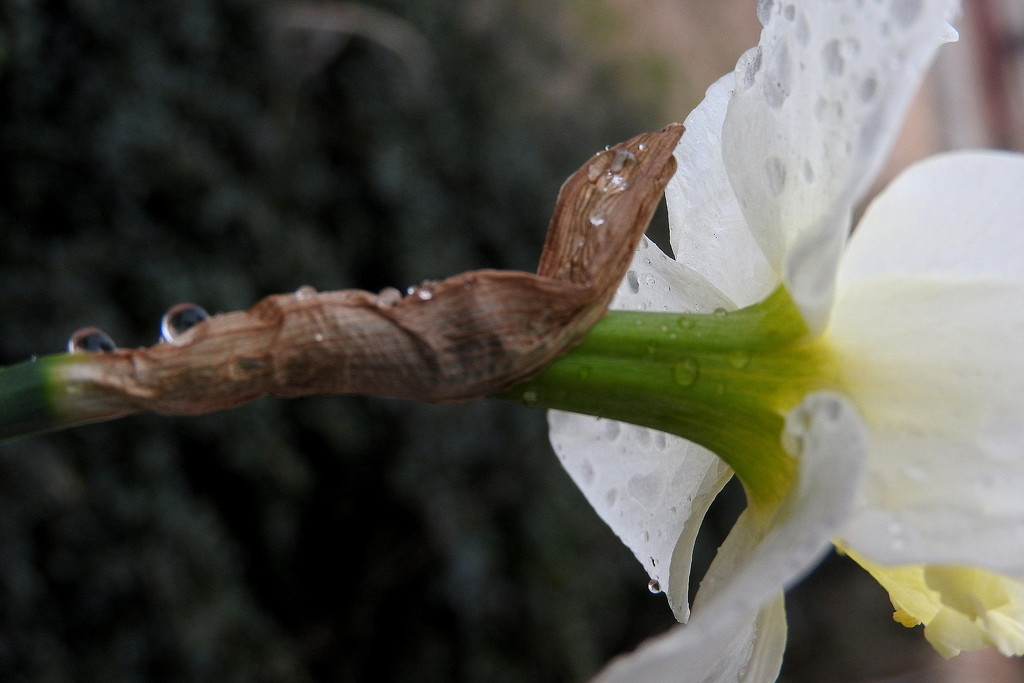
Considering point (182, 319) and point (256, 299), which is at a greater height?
point (256, 299)

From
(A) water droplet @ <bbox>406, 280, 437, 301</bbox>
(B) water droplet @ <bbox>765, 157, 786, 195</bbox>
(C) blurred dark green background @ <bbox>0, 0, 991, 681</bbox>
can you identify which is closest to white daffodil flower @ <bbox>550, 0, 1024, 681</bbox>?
(B) water droplet @ <bbox>765, 157, 786, 195</bbox>

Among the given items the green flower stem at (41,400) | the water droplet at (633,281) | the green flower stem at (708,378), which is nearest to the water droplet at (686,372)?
the green flower stem at (708,378)

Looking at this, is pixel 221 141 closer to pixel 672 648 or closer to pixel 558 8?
pixel 558 8

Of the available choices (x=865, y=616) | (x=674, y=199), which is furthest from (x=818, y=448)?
(x=865, y=616)

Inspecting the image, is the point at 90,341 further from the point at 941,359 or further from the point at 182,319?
the point at 941,359

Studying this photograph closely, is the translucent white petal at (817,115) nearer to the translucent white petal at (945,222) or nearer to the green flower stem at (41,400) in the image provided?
the translucent white petal at (945,222)

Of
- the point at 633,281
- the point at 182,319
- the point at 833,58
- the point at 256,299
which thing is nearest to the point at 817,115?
the point at 833,58
